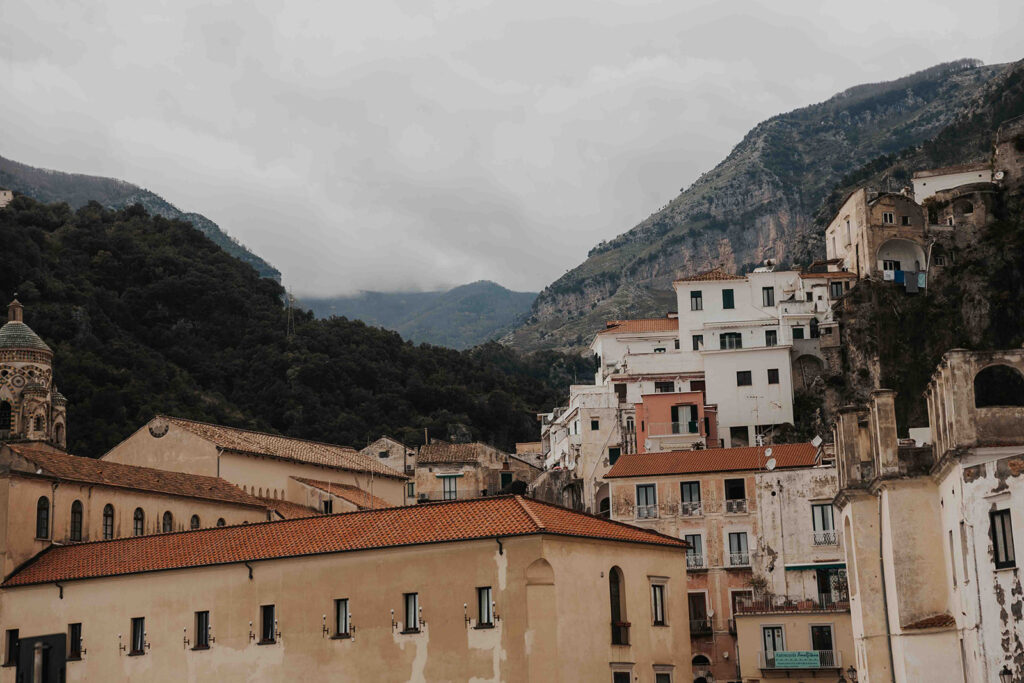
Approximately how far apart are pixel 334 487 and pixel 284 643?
1056 inches

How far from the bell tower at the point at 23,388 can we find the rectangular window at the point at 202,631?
2679cm

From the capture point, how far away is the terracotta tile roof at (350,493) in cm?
7069

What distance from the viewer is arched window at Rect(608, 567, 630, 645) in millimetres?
47031

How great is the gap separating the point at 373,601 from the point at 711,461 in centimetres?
2292

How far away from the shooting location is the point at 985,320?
8931 cm

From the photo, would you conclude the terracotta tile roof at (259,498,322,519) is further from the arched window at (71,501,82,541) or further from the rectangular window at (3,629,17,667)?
the rectangular window at (3,629,17,667)

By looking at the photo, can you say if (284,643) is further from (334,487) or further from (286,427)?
(286,427)

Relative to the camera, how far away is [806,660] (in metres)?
54.3

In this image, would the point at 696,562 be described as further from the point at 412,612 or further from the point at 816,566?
the point at 412,612

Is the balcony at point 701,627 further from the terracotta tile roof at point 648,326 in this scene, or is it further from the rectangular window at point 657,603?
the terracotta tile roof at point 648,326

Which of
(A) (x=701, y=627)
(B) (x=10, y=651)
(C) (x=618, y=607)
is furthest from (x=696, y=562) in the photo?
(B) (x=10, y=651)

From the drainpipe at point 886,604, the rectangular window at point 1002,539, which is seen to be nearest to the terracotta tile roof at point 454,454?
the drainpipe at point 886,604

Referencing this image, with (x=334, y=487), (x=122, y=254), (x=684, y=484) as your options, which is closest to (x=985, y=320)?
(x=684, y=484)

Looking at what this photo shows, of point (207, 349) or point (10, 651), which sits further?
point (207, 349)
